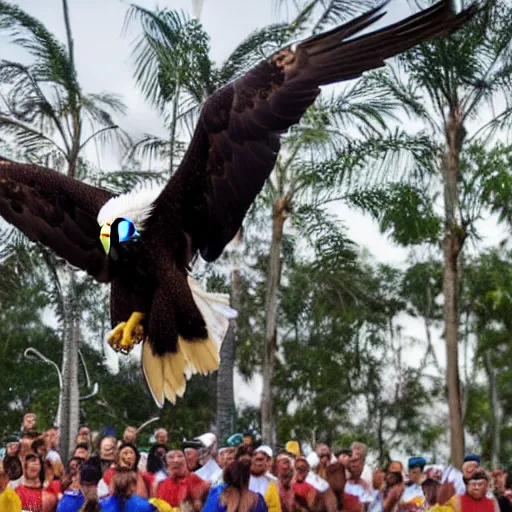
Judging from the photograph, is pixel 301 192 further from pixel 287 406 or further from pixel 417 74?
pixel 287 406

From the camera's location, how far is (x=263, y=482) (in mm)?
7605

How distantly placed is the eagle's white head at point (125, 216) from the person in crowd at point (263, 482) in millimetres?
2330

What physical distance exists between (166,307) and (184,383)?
59 centimetres

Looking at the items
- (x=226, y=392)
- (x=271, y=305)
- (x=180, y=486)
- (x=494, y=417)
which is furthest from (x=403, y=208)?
(x=494, y=417)

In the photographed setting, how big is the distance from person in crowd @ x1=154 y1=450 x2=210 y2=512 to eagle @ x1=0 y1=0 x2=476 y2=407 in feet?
3.35

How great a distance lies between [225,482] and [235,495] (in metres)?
0.12

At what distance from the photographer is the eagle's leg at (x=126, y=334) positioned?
6184 millimetres

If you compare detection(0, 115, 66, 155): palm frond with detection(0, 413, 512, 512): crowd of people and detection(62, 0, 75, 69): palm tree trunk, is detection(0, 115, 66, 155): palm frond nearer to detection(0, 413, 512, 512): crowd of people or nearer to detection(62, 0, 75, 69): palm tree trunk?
detection(62, 0, 75, 69): palm tree trunk

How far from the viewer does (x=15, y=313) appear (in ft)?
92.4

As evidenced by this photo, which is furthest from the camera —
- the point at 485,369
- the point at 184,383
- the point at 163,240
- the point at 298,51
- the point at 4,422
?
the point at 4,422

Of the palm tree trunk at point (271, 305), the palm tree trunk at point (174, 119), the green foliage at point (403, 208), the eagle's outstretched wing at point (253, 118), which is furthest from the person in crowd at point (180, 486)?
the palm tree trunk at point (271, 305)

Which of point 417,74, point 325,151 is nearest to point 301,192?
point 325,151

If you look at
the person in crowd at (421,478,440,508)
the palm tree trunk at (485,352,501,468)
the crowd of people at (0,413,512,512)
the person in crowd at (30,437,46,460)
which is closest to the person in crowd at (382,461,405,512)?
the crowd of people at (0,413,512,512)

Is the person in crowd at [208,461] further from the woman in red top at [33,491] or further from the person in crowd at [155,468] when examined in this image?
the woman in red top at [33,491]
